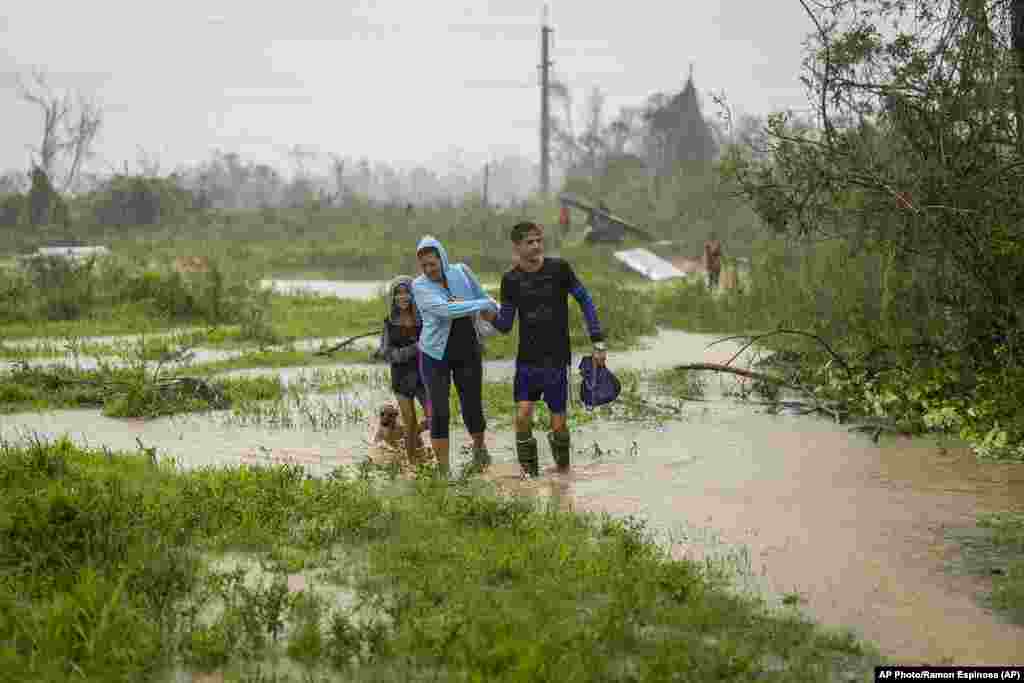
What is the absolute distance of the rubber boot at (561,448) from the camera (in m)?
7.86

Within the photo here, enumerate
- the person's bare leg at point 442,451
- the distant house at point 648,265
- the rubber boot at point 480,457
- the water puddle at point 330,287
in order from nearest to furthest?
the person's bare leg at point 442,451
the rubber boot at point 480,457
the water puddle at point 330,287
the distant house at point 648,265

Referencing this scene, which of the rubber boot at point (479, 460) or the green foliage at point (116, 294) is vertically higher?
the green foliage at point (116, 294)

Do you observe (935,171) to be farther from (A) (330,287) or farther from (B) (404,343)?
(A) (330,287)

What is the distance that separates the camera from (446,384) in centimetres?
747

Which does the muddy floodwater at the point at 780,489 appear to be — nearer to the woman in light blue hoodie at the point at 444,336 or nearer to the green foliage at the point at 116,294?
the woman in light blue hoodie at the point at 444,336

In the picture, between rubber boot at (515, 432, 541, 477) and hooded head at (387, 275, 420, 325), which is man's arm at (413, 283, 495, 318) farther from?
rubber boot at (515, 432, 541, 477)

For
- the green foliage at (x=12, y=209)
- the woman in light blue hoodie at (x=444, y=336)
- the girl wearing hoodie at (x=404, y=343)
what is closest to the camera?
the woman in light blue hoodie at (x=444, y=336)

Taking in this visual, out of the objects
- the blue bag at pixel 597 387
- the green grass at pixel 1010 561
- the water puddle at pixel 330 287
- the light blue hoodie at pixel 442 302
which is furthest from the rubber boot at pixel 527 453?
the water puddle at pixel 330 287

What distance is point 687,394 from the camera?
11.7 meters

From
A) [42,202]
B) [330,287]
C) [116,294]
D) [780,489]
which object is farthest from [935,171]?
[42,202]

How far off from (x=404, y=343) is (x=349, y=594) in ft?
11.2

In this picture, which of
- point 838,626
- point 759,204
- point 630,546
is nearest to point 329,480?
point 630,546

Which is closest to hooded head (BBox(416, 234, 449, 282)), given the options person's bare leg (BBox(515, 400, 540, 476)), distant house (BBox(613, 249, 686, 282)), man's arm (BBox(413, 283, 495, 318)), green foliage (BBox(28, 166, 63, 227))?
man's arm (BBox(413, 283, 495, 318))

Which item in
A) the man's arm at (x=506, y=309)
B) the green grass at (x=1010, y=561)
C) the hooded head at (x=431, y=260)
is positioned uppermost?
the hooded head at (x=431, y=260)
